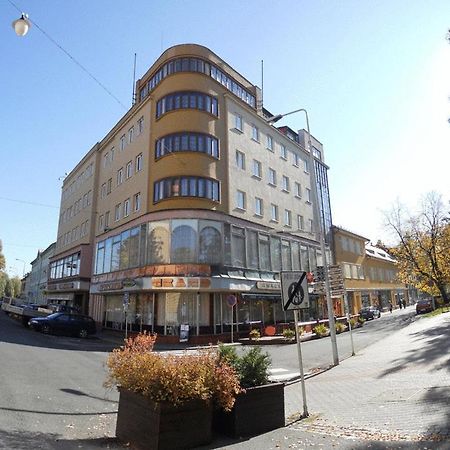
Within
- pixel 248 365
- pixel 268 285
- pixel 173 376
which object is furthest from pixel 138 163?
pixel 173 376

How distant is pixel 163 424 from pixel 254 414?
5.71 ft

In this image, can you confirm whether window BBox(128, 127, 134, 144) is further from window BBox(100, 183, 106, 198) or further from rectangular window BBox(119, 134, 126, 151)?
window BBox(100, 183, 106, 198)

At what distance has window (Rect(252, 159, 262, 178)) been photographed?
31812mm

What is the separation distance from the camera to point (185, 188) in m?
25.5

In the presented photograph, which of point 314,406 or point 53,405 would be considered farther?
point 314,406

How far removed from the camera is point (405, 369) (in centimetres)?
1082

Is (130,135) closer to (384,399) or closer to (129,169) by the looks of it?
(129,169)

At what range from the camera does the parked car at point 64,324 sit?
82.0 feet

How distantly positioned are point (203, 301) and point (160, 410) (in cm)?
1990

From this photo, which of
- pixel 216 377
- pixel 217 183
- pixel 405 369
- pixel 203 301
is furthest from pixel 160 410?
pixel 217 183

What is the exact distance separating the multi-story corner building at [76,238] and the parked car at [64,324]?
10.6m

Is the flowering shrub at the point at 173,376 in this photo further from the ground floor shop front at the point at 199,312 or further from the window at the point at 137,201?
the window at the point at 137,201

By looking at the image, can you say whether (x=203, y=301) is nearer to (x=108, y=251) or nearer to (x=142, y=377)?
(x=108, y=251)

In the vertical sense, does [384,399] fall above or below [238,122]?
below
